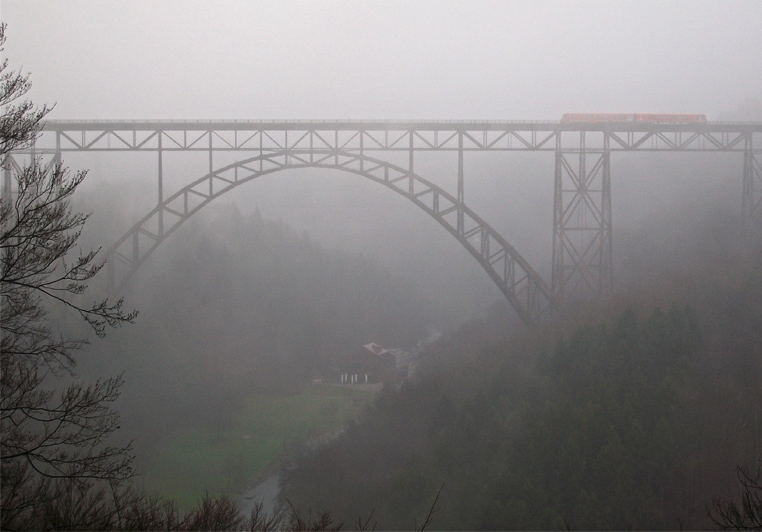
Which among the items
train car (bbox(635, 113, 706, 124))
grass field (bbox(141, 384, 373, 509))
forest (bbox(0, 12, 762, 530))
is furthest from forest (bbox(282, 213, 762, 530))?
train car (bbox(635, 113, 706, 124))

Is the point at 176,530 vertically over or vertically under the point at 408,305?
over

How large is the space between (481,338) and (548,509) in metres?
13.1

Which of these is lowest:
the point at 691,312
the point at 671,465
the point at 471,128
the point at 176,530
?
the point at 671,465

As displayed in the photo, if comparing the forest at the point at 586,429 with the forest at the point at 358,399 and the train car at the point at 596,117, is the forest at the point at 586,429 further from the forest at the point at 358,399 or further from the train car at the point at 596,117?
the train car at the point at 596,117

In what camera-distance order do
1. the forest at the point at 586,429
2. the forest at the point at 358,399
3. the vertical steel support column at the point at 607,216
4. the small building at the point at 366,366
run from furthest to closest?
the small building at the point at 366,366 < the vertical steel support column at the point at 607,216 < the forest at the point at 586,429 < the forest at the point at 358,399

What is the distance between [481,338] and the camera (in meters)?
23.4

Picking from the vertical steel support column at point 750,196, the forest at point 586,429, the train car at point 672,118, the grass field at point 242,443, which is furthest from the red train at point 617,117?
the grass field at point 242,443

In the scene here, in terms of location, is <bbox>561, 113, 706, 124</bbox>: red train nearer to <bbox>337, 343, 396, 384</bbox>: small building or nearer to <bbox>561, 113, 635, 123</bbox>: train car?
<bbox>561, 113, 635, 123</bbox>: train car

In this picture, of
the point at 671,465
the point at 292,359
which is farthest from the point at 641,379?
the point at 292,359

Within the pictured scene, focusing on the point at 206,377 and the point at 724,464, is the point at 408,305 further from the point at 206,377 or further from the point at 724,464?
the point at 724,464

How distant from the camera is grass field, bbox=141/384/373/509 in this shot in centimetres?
1628

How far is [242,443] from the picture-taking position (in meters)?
19.2

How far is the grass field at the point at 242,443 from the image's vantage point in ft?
53.4

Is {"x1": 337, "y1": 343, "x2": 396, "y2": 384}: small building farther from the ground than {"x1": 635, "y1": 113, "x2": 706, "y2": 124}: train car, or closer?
closer
